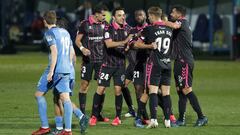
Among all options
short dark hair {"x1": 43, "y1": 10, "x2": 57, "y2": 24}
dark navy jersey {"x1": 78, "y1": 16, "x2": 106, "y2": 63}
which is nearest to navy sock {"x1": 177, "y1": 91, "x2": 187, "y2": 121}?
dark navy jersey {"x1": 78, "y1": 16, "x2": 106, "y2": 63}

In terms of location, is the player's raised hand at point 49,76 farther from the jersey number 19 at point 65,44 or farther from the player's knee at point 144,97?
the player's knee at point 144,97

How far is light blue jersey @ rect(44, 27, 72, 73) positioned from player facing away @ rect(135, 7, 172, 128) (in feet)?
5.66

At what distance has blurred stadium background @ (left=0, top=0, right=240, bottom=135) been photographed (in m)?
16.6

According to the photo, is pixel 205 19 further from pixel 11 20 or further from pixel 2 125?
pixel 2 125

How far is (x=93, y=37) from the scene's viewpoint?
17844 mm

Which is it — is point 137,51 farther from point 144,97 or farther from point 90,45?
point 90,45

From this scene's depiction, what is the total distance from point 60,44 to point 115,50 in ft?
7.98

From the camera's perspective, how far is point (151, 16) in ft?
52.1

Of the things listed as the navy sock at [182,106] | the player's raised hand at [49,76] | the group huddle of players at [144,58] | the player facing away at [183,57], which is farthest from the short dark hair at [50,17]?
the navy sock at [182,106]

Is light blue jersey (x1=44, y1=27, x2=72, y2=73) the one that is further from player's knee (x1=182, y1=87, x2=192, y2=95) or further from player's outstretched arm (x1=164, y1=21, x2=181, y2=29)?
player's knee (x1=182, y1=87, x2=192, y2=95)

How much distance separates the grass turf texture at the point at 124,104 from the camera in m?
15.8

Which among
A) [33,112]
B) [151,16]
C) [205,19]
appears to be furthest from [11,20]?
[151,16]

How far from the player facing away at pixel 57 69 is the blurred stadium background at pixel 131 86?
2.47ft

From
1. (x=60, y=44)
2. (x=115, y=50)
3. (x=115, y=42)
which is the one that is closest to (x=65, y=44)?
(x=60, y=44)
